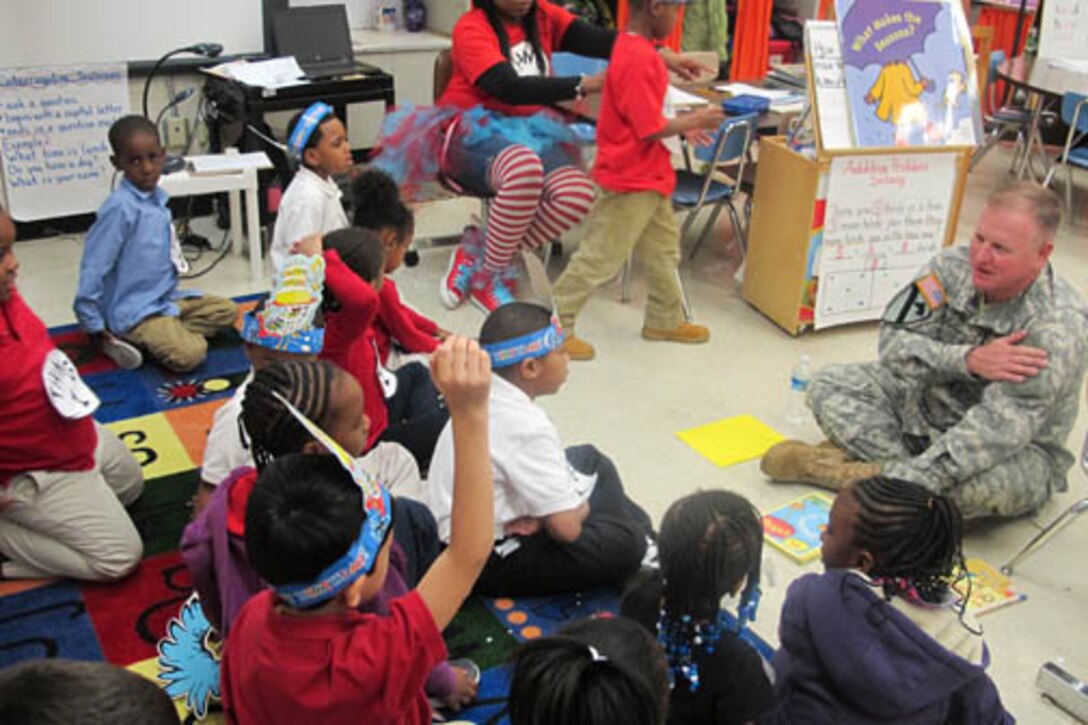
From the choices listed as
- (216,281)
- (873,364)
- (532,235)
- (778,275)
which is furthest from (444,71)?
(873,364)

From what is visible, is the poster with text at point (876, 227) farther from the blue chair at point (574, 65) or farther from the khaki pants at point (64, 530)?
the khaki pants at point (64, 530)

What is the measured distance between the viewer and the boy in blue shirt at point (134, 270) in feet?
11.7

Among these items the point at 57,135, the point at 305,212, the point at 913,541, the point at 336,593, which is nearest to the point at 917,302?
the point at 913,541

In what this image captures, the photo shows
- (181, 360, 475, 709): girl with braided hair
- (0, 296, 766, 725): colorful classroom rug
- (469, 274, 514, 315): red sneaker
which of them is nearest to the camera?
(181, 360, 475, 709): girl with braided hair

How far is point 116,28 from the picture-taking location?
498cm

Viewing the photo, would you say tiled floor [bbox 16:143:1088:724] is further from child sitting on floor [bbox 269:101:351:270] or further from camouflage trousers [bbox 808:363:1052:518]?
child sitting on floor [bbox 269:101:351:270]

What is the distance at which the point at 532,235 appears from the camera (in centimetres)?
442

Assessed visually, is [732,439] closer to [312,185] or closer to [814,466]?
[814,466]

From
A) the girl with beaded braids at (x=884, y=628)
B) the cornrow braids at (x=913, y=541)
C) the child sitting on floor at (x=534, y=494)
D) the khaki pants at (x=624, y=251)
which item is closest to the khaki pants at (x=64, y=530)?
the child sitting on floor at (x=534, y=494)

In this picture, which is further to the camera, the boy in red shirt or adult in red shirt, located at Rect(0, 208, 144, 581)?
the boy in red shirt

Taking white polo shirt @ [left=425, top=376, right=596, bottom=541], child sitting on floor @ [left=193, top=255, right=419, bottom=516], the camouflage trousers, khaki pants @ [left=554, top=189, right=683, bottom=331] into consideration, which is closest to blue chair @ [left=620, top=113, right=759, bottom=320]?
khaki pants @ [left=554, top=189, right=683, bottom=331]

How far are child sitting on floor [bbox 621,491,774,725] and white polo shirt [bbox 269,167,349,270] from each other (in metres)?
2.09

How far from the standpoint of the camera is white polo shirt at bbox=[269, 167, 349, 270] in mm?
3547

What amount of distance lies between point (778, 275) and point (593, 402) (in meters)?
1.07
